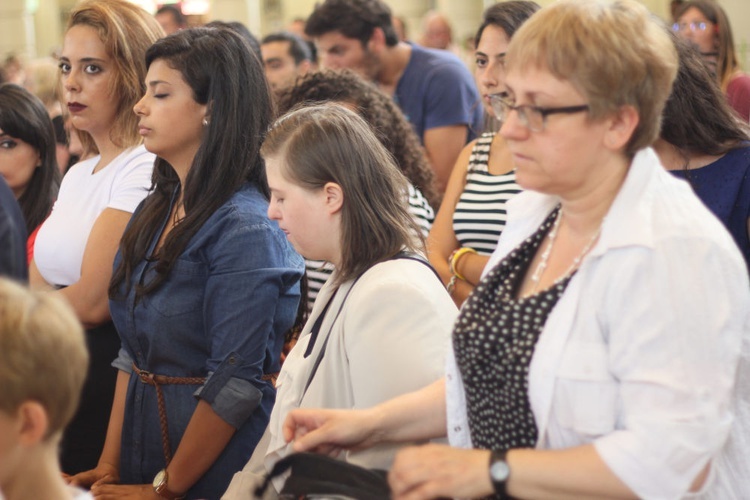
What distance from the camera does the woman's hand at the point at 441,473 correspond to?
1350 millimetres

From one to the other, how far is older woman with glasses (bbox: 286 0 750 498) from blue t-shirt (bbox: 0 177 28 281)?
70 cm

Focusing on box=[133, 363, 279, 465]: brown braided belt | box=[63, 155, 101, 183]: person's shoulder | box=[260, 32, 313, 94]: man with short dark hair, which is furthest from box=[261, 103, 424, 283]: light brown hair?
box=[260, 32, 313, 94]: man with short dark hair

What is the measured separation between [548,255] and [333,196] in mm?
582

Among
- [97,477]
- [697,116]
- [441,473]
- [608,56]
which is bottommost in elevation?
[97,477]

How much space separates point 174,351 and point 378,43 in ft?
9.27

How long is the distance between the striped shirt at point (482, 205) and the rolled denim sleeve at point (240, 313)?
0.87 meters

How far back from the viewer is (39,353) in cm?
127

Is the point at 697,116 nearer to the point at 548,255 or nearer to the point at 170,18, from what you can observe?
the point at 548,255

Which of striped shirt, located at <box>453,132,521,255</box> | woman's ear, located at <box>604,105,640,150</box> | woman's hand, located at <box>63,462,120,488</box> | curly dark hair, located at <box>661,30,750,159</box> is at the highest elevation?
woman's ear, located at <box>604,105,640,150</box>

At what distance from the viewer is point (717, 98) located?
2375 millimetres

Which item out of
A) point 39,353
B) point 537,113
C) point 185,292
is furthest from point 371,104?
point 39,353

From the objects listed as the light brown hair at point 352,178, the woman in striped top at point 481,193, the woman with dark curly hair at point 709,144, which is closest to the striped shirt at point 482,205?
the woman in striped top at point 481,193

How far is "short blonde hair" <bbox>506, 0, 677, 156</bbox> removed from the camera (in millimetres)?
1330

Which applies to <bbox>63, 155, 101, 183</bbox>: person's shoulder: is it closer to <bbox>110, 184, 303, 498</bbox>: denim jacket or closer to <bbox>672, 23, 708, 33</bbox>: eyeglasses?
<bbox>110, 184, 303, 498</bbox>: denim jacket
